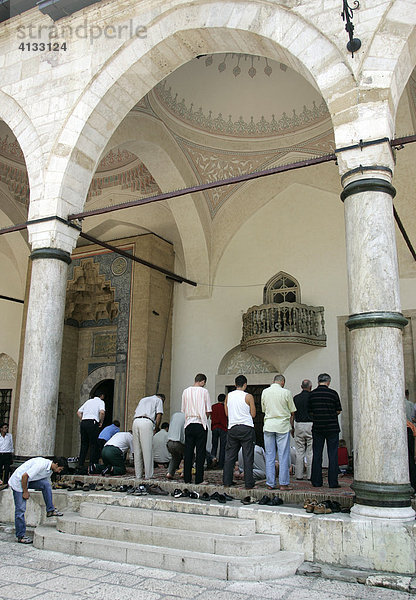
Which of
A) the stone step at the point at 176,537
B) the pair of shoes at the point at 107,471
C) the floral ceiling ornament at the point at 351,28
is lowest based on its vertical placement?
the stone step at the point at 176,537

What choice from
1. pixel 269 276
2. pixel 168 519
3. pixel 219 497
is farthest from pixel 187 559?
pixel 269 276

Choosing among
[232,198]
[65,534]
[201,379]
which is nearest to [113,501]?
[65,534]

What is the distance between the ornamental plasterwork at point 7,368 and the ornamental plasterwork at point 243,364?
5.25m

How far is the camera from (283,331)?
840cm

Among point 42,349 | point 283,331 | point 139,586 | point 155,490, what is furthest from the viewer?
point 283,331

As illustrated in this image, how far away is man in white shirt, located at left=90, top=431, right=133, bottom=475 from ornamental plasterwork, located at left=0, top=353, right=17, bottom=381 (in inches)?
256

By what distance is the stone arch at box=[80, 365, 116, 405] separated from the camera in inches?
421

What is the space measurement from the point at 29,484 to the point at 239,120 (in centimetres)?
713

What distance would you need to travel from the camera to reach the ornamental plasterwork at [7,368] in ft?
39.5

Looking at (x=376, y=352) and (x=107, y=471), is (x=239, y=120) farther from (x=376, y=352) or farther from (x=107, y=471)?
(x=376, y=352)

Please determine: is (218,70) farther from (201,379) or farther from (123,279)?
(201,379)

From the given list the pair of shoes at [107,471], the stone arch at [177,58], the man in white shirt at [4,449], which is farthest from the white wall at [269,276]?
the stone arch at [177,58]

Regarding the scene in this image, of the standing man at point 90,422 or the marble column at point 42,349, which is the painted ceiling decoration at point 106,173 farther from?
the standing man at point 90,422

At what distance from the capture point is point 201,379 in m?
5.14
